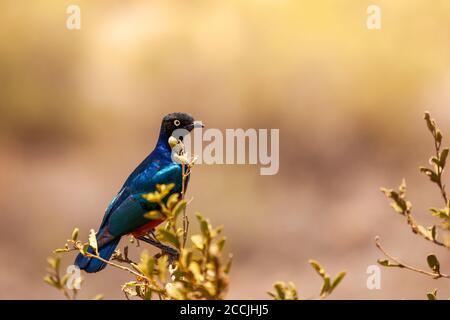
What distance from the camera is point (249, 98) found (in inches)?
319

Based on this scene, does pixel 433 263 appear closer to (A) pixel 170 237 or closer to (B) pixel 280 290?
(B) pixel 280 290

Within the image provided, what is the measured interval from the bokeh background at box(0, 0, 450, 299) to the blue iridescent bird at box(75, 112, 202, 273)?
12.5 ft

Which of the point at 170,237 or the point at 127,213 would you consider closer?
the point at 170,237

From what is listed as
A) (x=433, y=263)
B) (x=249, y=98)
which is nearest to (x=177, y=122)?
(x=433, y=263)

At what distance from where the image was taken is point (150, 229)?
355cm

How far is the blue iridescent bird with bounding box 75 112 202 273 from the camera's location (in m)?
3.34

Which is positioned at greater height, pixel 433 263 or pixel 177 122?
Answer: pixel 177 122

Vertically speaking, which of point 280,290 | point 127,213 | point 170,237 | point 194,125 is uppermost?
point 194,125

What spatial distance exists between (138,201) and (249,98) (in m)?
4.77

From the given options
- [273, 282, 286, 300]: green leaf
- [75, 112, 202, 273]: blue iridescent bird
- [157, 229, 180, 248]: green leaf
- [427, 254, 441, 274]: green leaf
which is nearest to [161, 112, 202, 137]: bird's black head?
[75, 112, 202, 273]: blue iridescent bird

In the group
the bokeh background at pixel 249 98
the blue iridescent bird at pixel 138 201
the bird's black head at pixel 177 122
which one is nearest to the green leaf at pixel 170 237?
the blue iridescent bird at pixel 138 201

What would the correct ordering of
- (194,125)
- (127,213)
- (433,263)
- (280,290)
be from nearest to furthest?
(280,290) → (433,263) → (127,213) → (194,125)
